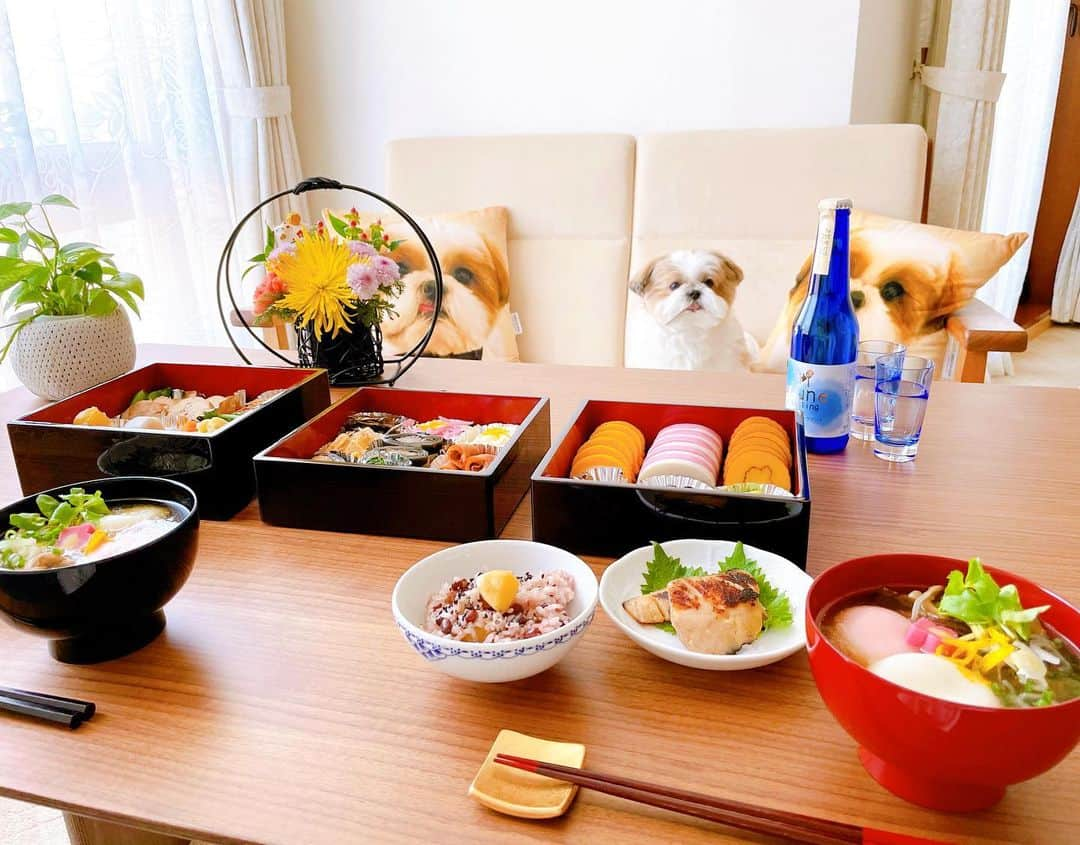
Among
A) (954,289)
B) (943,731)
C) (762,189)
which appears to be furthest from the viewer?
(762,189)

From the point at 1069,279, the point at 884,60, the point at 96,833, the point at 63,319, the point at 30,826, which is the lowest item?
the point at 30,826

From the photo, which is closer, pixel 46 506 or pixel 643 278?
pixel 46 506

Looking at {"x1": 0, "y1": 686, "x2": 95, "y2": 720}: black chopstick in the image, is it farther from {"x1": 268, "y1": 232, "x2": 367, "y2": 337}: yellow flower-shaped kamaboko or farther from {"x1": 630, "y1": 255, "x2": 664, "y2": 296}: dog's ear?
{"x1": 630, "y1": 255, "x2": 664, "y2": 296}: dog's ear

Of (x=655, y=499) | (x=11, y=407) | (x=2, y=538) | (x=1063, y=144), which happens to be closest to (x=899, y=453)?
(x=655, y=499)

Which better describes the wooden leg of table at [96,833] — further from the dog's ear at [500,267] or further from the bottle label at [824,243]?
the dog's ear at [500,267]

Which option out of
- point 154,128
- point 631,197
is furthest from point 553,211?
point 154,128

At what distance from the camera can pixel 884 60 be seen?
8.64 feet

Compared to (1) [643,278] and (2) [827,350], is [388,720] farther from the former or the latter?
(1) [643,278]

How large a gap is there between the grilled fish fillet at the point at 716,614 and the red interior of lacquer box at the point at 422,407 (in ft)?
1.45

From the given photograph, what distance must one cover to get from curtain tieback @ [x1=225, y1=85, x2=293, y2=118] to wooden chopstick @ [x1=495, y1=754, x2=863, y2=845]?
8.40 ft

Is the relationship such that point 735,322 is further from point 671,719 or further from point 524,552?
point 671,719

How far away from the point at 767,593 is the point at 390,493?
390 millimetres

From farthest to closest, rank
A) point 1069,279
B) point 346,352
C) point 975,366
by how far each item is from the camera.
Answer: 1. point 1069,279
2. point 975,366
3. point 346,352

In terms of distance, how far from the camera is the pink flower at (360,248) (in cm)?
124
